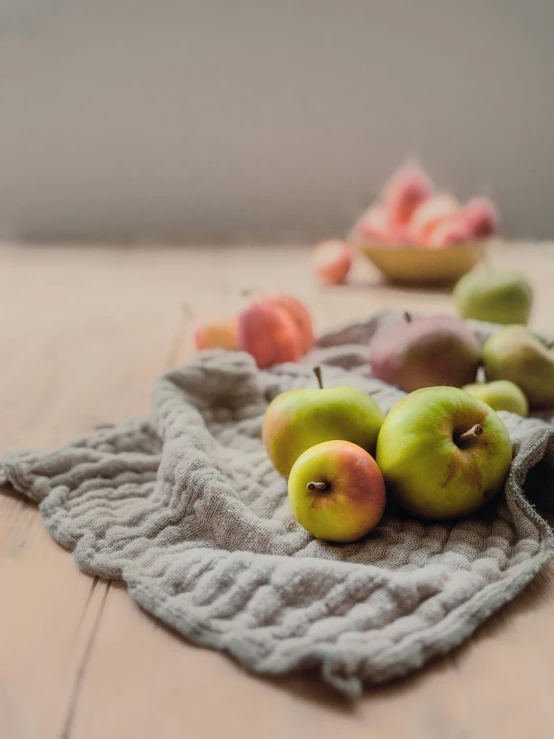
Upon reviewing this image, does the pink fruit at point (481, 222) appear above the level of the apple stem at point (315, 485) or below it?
below

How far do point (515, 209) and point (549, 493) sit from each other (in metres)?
1.69

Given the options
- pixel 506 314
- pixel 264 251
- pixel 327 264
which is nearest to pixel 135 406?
pixel 506 314

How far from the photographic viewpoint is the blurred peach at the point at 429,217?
5.07 ft

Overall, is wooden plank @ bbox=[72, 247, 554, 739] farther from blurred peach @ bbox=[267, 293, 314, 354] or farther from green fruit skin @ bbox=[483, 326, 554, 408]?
blurred peach @ bbox=[267, 293, 314, 354]

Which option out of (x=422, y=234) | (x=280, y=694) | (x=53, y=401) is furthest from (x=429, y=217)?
(x=280, y=694)

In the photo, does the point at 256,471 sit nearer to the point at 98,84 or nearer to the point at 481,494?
the point at 481,494

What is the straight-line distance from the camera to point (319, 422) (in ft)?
2.18

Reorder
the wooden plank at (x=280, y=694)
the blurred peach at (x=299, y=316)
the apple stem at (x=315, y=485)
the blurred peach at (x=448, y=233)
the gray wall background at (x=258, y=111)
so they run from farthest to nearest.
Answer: the gray wall background at (x=258, y=111) → the blurred peach at (x=448, y=233) → the blurred peach at (x=299, y=316) → the apple stem at (x=315, y=485) → the wooden plank at (x=280, y=694)

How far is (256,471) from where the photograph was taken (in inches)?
28.7

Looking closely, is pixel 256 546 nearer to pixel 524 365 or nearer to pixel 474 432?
pixel 474 432

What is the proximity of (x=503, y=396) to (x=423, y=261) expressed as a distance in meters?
0.79

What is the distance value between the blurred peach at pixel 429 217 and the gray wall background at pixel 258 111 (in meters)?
0.62

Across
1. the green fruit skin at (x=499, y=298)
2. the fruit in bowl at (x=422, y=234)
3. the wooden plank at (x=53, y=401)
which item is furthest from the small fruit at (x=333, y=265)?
the green fruit skin at (x=499, y=298)

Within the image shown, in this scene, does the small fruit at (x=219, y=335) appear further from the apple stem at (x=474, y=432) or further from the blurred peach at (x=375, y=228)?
the blurred peach at (x=375, y=228)
